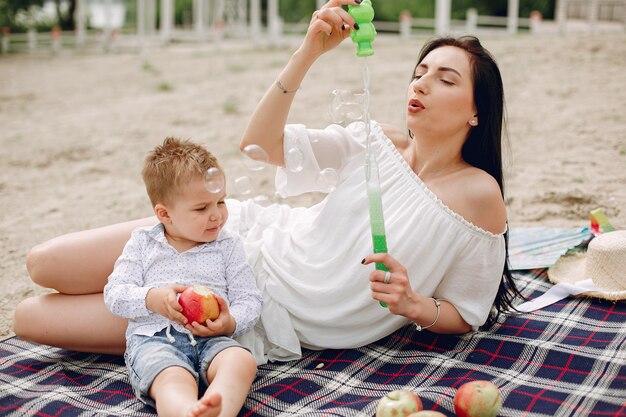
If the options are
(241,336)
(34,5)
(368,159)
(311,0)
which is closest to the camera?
(368,159)

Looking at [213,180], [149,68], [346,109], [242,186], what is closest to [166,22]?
[149,68]

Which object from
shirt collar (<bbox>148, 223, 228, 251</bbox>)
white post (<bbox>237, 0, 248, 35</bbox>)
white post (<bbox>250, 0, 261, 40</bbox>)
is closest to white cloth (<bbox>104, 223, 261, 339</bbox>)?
shirt collar (<bbox>148, 223, 228, 251</bbox>)

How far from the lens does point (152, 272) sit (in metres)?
2.34

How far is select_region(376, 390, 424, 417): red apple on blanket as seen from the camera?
1.95 meters

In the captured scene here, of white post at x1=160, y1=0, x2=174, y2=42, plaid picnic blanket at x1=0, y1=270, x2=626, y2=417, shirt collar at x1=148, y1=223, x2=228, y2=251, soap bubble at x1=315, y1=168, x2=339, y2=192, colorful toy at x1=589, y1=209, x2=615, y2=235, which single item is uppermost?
white post at x1=160, y1=0, x2=174, y2=42

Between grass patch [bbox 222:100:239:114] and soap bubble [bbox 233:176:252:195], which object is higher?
soap bubble [bbox 233:176:252:195]

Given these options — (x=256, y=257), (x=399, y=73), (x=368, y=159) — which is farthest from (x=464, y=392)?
(x=399, y=73)

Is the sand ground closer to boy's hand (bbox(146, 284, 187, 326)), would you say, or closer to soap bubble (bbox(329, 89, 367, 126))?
soap bubble (bbox(329, 89, 367, 126))

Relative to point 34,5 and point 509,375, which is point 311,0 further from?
point 509,375

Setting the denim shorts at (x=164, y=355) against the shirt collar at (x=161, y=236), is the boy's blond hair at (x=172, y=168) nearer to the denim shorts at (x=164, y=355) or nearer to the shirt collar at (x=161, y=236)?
the shirt collar at (x=161, y=236)

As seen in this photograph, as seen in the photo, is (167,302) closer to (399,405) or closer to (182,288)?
(182,288)

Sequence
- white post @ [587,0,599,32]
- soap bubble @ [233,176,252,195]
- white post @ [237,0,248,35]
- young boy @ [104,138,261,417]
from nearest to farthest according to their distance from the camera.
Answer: young boy @ [104,138,261,417] → soap bubble @ [233,176,252,195] → white post @ [587,0,599,32] → white post @ [237,0,248,35]

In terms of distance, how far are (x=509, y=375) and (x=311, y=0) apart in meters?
21.3

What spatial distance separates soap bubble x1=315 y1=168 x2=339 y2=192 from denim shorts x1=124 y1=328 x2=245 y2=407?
641 millimetres
